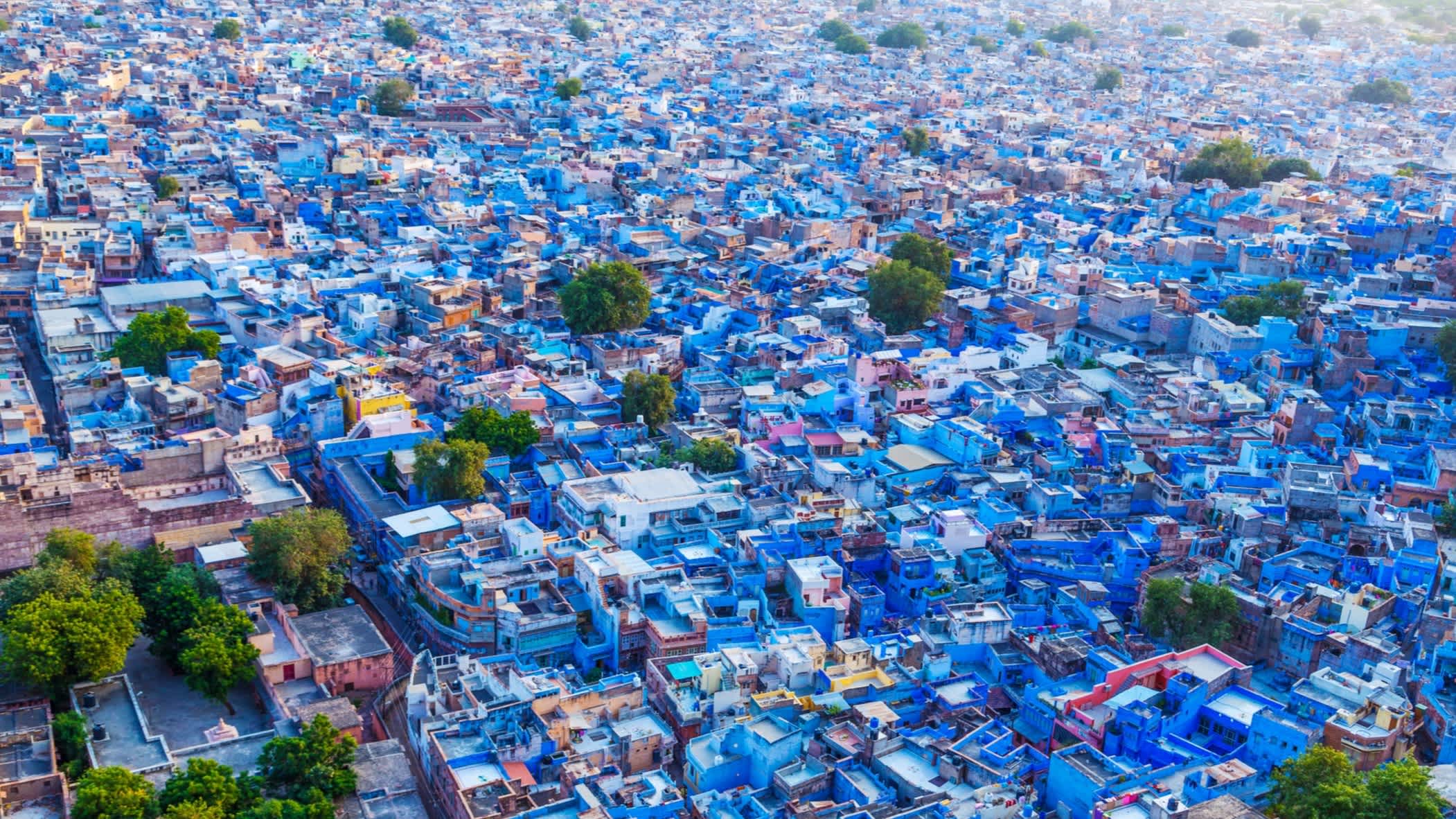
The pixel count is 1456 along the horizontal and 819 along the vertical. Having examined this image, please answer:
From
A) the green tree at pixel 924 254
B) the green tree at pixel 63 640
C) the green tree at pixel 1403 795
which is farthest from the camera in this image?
the green tree at pixel 924 254

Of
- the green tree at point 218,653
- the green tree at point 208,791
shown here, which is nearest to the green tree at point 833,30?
the green tree at point 218,653

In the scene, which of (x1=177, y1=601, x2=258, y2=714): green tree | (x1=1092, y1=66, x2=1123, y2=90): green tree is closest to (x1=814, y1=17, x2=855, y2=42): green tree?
(x1=1092, y1=66, x2=1123, y2=90): green tree

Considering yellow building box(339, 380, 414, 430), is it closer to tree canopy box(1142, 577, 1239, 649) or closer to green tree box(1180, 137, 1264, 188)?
tree canopy box(1142, 577, 1239, 649)

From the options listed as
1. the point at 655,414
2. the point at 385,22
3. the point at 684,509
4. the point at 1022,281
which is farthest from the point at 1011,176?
the point at 385,22

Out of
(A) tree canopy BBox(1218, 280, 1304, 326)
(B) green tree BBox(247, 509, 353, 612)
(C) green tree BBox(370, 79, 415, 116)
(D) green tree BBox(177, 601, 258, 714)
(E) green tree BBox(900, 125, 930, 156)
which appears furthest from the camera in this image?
(C) green tree BBox(370, 79, 415, 116)

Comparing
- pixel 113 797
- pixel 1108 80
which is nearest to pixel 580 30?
pixel 1108 80

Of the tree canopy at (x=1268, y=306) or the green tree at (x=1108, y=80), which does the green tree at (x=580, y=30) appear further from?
the tree canopy at (x=1268, y=306)
